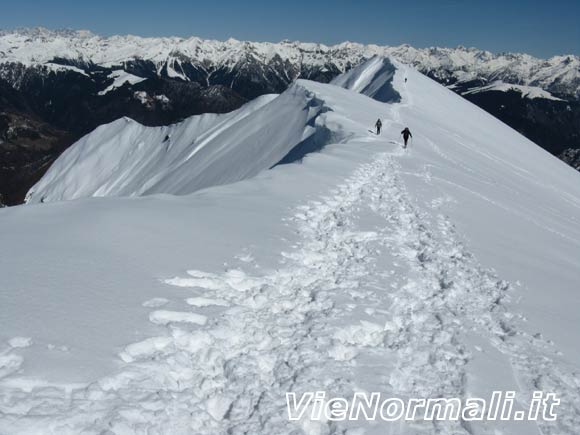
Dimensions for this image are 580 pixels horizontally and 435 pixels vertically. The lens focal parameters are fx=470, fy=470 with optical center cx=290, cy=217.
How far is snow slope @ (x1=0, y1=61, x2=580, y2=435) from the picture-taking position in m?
6.19

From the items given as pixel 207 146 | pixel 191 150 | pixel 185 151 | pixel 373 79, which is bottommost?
pixel 185 151

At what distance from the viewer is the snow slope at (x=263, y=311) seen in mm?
6191

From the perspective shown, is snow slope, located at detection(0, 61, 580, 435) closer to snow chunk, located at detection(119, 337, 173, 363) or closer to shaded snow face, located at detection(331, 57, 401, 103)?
snow chunk, located at detection(119, 337, 173, 363)

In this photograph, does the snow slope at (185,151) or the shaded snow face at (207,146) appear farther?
the snow slope at (185,151)

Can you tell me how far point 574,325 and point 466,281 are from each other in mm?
2260

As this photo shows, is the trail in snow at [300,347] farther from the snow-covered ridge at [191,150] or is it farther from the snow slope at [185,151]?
the snow slope at [185,151]

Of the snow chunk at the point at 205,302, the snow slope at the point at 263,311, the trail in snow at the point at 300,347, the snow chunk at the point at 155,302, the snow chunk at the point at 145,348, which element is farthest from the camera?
the snow chunk at the point at 205,302

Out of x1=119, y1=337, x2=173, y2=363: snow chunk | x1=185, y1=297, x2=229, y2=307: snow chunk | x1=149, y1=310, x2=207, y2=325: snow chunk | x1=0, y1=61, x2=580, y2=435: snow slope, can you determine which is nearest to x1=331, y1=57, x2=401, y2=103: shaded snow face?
x1=0, y1=61, x2=580, y2=435: snow slope

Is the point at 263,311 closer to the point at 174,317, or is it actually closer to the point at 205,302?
the point at 205,302

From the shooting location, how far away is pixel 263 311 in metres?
8.72

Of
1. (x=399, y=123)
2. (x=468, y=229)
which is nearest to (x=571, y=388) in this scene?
(x=468, y=229)

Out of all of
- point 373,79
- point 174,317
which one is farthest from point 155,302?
point 373,79

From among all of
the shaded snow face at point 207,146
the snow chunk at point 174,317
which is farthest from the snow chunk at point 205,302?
the shaded snow face at point 207,146

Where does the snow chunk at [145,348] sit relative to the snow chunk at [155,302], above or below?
below
